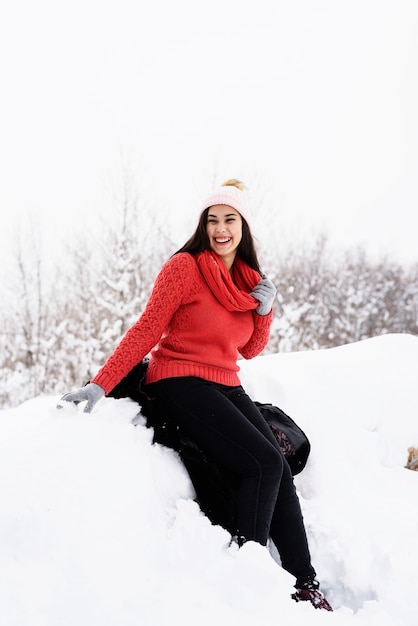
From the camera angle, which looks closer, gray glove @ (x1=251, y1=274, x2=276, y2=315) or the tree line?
gray glove @ (x1=251, y1=274, x2=276, y2=315)

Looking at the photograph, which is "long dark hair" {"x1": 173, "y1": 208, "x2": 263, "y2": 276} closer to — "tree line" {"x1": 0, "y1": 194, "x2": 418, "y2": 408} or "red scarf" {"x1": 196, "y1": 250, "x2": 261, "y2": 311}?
"red scarf" {"x1": 196, "y1": 250, "x2": 261, "y2": 311}

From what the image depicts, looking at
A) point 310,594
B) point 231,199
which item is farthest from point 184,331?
point 310,594

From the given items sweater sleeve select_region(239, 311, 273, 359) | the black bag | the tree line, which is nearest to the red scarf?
sweater sleeve select_region(239, 311, 273, 359)

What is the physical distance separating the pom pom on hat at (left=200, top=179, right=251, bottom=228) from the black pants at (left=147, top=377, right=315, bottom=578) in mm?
961

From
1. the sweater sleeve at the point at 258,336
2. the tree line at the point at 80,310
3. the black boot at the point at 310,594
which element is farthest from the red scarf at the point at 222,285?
the tree line at the point at 80,310

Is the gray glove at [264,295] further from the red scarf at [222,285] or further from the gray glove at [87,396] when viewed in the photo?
the gray glove at [87,396]

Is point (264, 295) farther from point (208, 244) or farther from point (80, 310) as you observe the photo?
point (80, 310)

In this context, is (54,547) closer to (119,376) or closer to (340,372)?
(119,376)

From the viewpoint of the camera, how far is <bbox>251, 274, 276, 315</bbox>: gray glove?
271 cm

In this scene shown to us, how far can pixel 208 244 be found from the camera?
107 inches

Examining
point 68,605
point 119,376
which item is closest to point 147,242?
point 119,376

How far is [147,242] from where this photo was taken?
48.3 feet

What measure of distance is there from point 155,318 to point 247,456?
775 millimetres

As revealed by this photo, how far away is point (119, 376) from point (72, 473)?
55 cm
